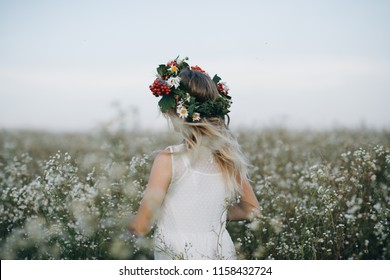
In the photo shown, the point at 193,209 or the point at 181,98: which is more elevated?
the point at 181,98

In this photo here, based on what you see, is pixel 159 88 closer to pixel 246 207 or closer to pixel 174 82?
pixel 174 82

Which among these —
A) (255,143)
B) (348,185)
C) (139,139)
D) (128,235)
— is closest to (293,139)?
(255,143)

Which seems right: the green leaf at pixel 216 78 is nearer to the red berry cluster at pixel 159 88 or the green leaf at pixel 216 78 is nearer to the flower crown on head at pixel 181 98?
the flower crown on head at pixel 181 98

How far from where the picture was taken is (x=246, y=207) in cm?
365

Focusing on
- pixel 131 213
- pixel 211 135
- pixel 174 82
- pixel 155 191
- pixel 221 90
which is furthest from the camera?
pixel 131 213

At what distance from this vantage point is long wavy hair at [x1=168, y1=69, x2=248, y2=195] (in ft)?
A: 10.7

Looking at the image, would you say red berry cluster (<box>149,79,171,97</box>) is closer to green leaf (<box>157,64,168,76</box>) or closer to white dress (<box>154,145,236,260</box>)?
green leaf (<box>157,64,168,76</box>)

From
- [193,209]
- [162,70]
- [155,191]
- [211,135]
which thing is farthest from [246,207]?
[162,70]

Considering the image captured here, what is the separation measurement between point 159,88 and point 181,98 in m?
0.23

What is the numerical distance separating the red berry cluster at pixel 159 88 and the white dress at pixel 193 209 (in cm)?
47

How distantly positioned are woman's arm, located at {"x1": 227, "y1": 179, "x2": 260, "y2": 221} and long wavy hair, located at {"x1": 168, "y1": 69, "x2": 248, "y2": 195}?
0.21m

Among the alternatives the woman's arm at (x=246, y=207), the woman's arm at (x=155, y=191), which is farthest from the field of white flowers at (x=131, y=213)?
the woman's arm at (x=155, y=191)
